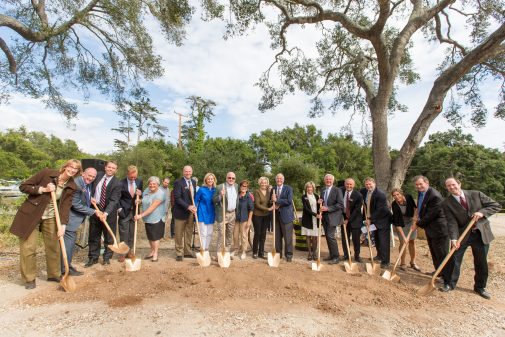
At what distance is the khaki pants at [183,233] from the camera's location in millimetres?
5445

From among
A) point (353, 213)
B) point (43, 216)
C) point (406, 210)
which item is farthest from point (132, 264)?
point (406, 210)

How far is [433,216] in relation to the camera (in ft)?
14.9

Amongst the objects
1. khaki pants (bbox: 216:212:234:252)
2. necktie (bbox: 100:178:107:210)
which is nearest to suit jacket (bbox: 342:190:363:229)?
khaki pants (bbox: 216:212:234:252)

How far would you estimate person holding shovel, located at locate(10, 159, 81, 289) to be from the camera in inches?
150

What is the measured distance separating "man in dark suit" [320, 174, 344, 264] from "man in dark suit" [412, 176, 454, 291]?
1.30m

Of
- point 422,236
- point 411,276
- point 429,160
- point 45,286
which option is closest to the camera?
point 45,286

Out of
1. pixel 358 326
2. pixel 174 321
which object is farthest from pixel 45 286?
pixel 358 326

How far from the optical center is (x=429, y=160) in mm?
27031

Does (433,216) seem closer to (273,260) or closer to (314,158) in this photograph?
(273,260)

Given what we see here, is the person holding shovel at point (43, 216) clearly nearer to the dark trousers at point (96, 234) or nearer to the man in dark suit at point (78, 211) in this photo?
the man in dark suit at point (78, 211)

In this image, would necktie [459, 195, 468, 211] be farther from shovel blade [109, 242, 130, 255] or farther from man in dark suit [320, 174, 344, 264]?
shovel blade [109, 242, 130, 255]

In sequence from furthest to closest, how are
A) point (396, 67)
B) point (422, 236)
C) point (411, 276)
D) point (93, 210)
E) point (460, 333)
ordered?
point (422, 236) < point (396, 67) < point (411, 276) < point (93, 210) < point (460, 333)

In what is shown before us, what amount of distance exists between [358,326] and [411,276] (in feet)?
8.05

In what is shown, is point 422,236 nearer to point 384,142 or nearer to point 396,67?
point 384,142
